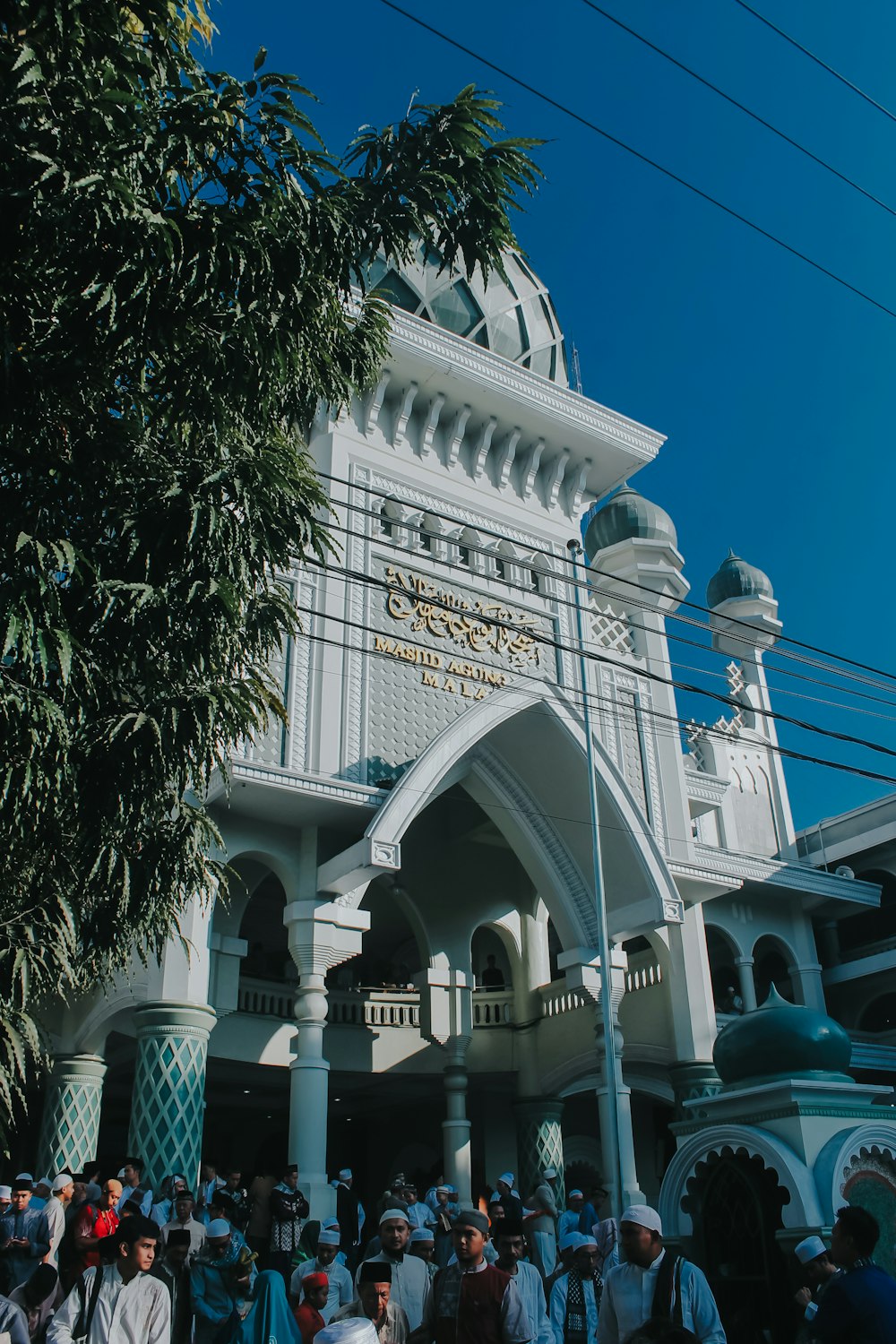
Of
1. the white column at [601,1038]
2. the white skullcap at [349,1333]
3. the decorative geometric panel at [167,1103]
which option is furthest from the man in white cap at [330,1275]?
the white column at [601,1038]

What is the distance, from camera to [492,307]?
17328mm

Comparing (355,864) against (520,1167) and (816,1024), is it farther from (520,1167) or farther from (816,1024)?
(520,1167)

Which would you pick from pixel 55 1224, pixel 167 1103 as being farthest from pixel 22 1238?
pixel 167 1103

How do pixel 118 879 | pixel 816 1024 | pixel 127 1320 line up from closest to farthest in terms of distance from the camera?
1. pixel 127 1320
2. pixel 118 879
3. pixel 816 1024

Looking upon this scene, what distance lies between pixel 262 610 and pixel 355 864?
581cm

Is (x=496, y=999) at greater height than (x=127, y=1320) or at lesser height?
greater

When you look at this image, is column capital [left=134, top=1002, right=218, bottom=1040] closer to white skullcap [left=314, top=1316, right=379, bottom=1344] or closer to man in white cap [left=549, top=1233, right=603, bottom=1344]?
man in white cap [left=549, top=1233, right=603, bottom=1344]

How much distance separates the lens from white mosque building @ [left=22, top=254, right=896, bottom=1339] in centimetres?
1238

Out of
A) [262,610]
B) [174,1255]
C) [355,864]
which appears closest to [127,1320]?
[174,1255]

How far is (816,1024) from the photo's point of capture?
7.80 m

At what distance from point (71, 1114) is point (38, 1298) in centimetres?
732

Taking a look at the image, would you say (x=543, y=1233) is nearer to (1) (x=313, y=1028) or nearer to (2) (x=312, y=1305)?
(1) (x=313, y=1028)

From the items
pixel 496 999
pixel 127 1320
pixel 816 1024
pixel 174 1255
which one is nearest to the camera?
pixel 127 1320

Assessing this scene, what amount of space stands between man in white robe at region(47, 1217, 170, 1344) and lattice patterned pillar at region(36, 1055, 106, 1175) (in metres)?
8.42
